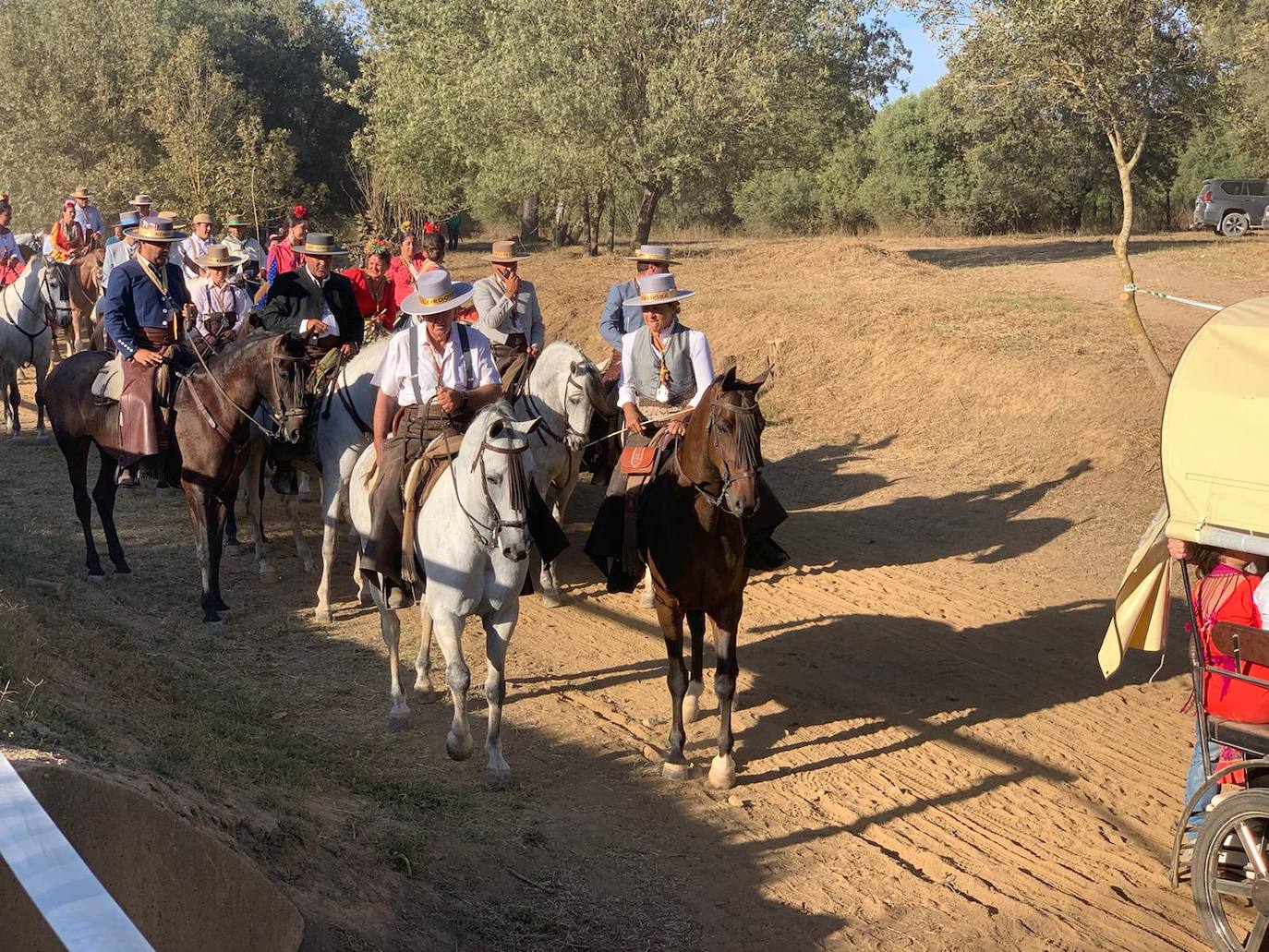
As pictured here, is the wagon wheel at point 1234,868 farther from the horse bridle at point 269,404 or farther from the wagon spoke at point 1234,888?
the horse bridle at point 269,404

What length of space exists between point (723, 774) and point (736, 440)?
7.01 feet

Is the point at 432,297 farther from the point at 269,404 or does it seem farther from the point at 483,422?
the point at 269,404

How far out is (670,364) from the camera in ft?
28.4

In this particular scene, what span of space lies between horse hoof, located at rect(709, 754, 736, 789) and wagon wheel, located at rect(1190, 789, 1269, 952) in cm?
267

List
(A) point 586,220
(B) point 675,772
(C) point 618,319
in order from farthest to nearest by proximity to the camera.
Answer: (A) point 586,220, (C) point 618,319, (B) point 675,772

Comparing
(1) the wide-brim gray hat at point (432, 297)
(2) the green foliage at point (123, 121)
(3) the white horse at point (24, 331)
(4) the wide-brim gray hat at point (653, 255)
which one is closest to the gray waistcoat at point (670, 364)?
(1) the wide-brim gray hat at point (432, 297)

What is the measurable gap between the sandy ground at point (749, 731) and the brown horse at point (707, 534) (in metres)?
0.56

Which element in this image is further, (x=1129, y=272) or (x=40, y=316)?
(x=40, y=316)

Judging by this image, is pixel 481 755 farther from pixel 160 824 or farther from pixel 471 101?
pixel 471 101

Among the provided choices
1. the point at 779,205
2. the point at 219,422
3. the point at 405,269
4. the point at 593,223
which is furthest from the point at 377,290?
the point at 779,205

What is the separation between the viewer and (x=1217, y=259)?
30391 millimetres

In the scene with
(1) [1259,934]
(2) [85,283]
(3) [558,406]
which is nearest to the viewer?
(1) [1259,934]

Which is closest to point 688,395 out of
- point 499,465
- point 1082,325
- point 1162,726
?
point 499,465

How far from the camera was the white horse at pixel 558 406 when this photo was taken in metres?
10.0
